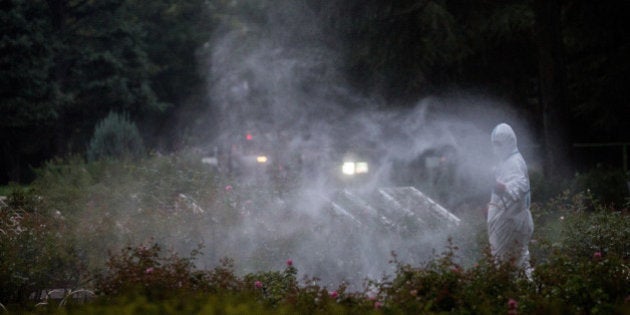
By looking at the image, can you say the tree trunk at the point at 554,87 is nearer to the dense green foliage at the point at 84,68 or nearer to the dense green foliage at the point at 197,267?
the dense green foliage at the point at 197,267

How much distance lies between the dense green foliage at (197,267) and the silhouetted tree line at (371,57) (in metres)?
6.62

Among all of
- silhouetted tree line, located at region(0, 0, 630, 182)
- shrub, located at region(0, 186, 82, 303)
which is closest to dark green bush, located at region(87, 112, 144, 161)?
silhouetted tree line, located at region(0, 0, 630, 182)

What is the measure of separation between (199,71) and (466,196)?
28892 millimetres

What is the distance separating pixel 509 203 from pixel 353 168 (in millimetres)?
8190

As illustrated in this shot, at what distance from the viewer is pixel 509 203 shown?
859cm

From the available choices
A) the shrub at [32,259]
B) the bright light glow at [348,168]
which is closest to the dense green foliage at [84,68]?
the bright light glow at [348,168]

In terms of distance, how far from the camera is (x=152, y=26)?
39719 millimetres

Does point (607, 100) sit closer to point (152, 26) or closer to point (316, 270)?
point (316, 270)

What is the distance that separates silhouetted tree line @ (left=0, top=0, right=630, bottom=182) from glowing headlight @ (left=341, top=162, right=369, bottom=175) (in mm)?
3214

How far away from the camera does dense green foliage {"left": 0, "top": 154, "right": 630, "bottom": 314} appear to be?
5375 mm

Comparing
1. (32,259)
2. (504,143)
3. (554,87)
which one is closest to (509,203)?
(504,143)

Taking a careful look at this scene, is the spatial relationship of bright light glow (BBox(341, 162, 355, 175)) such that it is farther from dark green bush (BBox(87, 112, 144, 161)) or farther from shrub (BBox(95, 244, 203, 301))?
shrub (BBox(95, 244, 203, 301))

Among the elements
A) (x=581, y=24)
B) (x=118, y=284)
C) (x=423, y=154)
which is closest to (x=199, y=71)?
(x=423, y=154)

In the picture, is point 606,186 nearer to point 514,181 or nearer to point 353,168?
point 353,168
